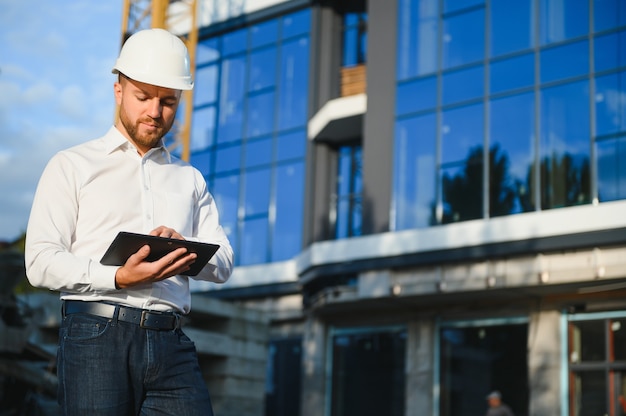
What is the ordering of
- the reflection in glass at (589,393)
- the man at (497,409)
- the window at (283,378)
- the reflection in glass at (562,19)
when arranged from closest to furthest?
the man at (497,409) → the reflection in glass at (589,393) → the reflection in glass at (562,19) → the window at (283,378)

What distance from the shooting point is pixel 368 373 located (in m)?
23.5

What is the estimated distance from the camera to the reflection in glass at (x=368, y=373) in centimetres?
2284

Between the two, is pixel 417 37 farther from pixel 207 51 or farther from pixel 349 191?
pixel 207 51

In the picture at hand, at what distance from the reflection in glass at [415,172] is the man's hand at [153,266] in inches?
711

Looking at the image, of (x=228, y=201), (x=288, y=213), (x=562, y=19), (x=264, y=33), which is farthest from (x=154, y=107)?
(x=264, y=33)

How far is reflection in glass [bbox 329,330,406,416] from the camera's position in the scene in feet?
74.9

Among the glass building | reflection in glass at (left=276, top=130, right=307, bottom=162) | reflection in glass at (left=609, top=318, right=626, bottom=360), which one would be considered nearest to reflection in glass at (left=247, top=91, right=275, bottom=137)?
the glass building

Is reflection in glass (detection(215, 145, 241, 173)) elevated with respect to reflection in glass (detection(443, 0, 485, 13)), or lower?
lower

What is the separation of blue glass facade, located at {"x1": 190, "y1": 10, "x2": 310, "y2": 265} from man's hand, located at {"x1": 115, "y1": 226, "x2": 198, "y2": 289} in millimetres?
22994

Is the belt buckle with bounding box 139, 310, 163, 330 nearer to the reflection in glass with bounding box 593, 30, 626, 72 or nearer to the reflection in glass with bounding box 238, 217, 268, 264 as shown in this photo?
the reflection in glass with bounding box 593, 30, 626, 72

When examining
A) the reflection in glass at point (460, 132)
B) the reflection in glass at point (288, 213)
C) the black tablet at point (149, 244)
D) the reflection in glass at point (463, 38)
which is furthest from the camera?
the reflection in glass at point (288, 213)

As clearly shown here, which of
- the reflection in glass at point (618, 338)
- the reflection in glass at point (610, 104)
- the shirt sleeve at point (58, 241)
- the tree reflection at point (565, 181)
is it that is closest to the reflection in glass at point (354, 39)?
the tree reflection at point (565, 181)

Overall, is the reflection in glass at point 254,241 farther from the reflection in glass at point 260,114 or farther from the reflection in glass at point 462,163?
the reflection in glass at point 462,163

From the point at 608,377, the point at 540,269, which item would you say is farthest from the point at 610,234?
the point at 608,377
